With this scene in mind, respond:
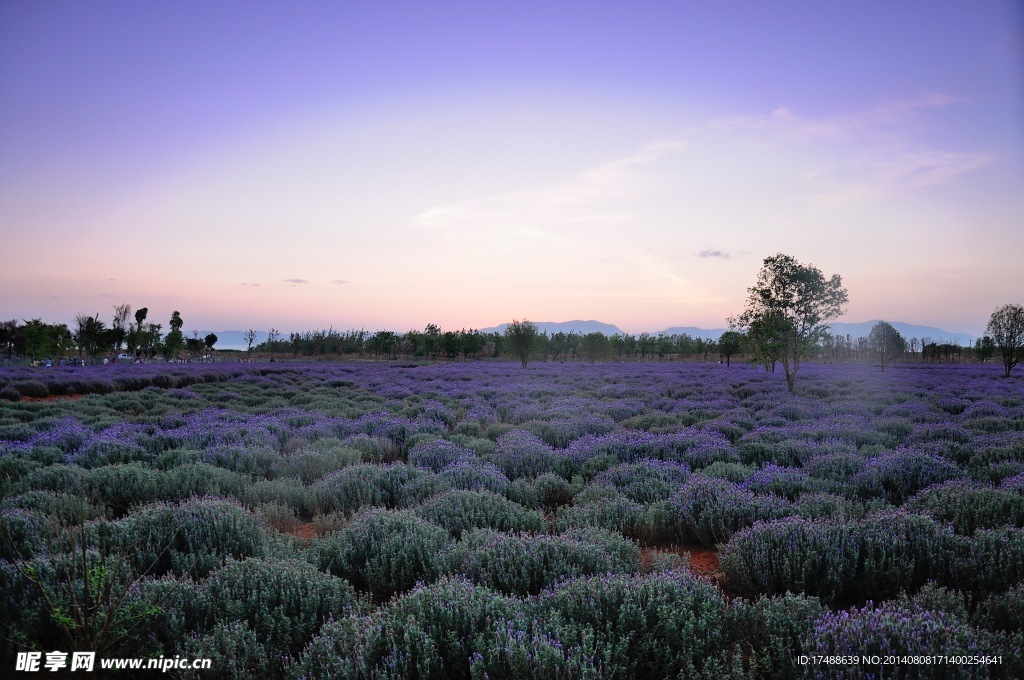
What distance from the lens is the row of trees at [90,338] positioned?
52875 mm

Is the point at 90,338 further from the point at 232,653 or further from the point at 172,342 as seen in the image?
the point at 232,653

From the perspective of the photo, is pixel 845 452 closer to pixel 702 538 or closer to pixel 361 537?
pixel 702 538

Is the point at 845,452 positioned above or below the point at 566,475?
above

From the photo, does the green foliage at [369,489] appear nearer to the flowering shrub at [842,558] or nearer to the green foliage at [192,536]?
the green foliage at [192,536]

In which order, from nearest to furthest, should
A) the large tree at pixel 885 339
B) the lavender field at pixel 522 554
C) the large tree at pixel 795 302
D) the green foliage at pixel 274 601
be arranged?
the lavender field at pixel 522 554 → the green foliage at pixel 274 601 → the large tree at pixel 795 302 → the large tree at pixel 885 339

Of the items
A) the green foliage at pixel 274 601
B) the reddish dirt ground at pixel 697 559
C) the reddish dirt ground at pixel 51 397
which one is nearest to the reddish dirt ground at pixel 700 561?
the reddish dirt ground at pixel 697 559

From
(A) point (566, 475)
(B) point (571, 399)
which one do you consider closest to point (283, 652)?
(A) point (566, 475)

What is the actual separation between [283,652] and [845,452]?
884cm

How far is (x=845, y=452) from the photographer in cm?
833

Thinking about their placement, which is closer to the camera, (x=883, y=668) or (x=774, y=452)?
(x=883, y=668)

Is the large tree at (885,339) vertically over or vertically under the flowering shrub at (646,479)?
over

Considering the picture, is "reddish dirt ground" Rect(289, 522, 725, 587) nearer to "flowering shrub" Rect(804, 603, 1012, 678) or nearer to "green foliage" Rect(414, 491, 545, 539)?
"green foliage" Rect(414, 491, 545, 539)

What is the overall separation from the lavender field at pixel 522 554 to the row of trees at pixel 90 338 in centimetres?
5835

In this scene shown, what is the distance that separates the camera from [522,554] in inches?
167
